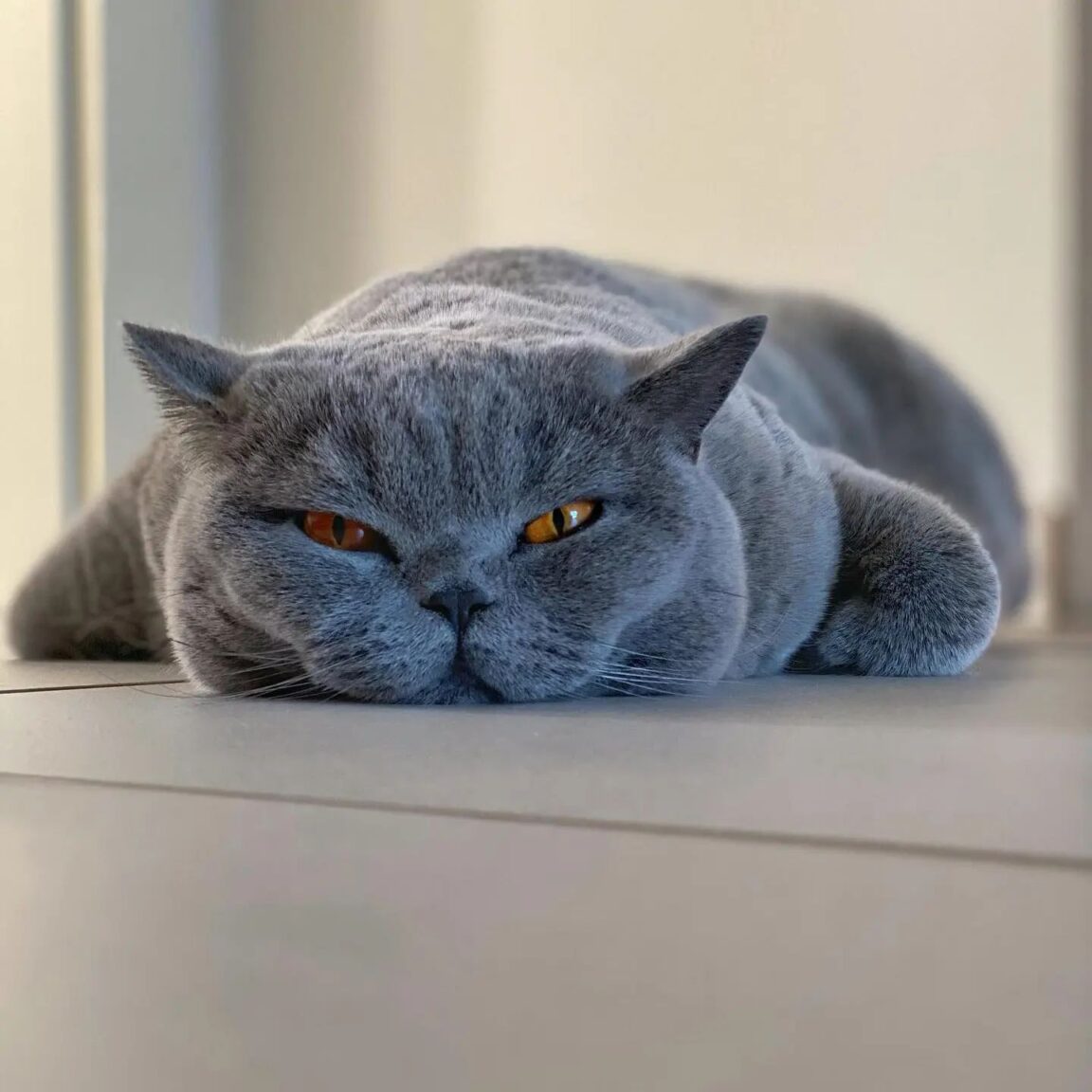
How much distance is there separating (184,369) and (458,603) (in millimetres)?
294

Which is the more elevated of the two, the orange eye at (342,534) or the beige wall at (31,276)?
the beige wall at (31,276)

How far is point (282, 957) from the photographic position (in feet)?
2.17

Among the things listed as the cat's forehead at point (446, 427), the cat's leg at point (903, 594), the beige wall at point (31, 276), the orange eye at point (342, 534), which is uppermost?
the beige wall at point (31, 276)

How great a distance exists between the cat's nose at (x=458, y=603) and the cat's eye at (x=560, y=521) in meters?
0.06

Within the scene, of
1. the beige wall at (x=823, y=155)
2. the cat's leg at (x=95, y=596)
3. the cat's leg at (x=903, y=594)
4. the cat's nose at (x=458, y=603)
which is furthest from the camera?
the beige wall at (x=823, y=155)

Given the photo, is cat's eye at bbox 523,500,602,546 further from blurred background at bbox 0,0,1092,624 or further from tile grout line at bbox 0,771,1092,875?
blurred background at bbox 0,0,1092,624

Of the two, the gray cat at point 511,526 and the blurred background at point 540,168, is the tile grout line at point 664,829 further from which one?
the blurred background at point 540,168

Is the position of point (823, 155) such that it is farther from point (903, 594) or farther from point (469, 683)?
point (469, 683)

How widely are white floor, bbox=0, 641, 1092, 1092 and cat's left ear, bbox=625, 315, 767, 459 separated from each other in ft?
0.96

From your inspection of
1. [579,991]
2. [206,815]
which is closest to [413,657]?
[206,815]

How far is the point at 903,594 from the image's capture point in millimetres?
1254

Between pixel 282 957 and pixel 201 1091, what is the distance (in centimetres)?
8

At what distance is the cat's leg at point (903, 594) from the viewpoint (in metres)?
1.23

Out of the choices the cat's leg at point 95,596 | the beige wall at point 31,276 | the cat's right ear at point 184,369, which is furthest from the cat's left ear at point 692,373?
the beige wall at point 31,276
